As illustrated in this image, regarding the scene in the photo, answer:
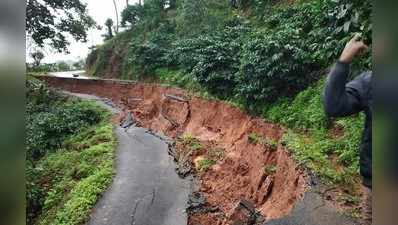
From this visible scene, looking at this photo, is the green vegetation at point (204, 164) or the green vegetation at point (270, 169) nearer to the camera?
the green vegetation at point (270, 169)

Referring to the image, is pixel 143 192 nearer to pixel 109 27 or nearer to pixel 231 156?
pixel 231 156

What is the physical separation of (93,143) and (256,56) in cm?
694

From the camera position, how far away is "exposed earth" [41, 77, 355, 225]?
5566mm

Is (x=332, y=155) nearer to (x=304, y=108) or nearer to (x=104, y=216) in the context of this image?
(x=304, y=108)

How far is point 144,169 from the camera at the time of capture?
35.0 ft

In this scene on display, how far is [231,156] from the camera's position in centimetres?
1016

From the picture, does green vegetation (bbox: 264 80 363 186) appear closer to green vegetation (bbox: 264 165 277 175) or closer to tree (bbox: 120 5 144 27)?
green vegetation (bbox: 264 165 277 175)

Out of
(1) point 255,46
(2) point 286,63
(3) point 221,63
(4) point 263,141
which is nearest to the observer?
(4) point 263,141

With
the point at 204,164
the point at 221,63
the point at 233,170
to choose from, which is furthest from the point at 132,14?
the point at 233,170

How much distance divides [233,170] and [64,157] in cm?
595

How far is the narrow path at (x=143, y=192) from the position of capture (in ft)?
25.1

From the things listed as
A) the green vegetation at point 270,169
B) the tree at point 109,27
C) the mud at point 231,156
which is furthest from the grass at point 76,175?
the tree at point 109,27

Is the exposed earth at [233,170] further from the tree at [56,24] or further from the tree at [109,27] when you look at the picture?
the tree at [109,27]

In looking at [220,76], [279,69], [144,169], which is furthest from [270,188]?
[220,76]
